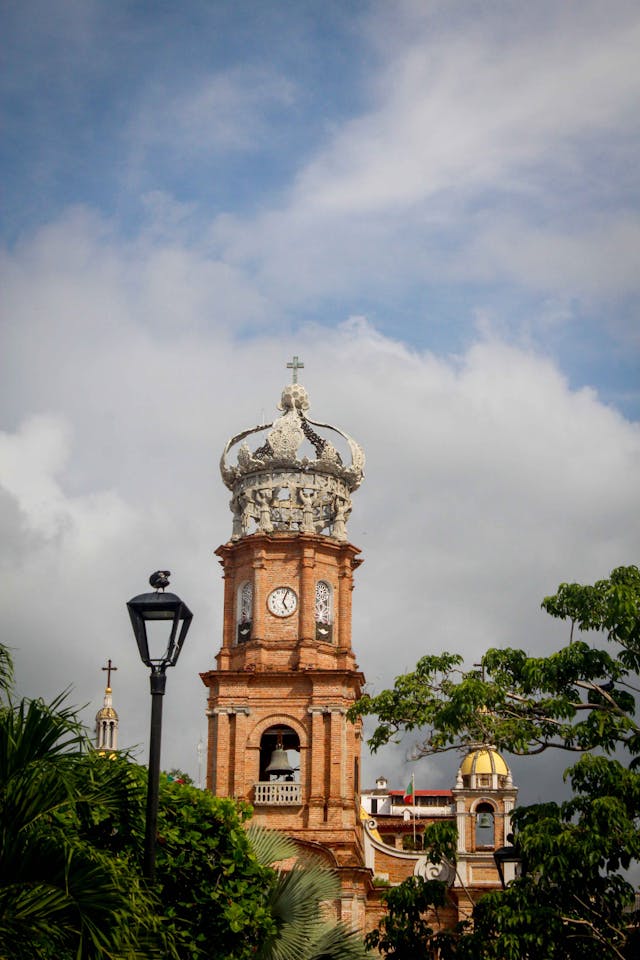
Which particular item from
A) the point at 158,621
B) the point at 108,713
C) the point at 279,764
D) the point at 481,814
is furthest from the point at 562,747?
the point at 108,713

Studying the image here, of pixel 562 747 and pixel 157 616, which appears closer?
pixel 157 616

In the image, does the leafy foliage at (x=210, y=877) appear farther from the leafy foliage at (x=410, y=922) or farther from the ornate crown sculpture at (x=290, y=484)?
the ornate crown sculpture at (x=290, y=484)

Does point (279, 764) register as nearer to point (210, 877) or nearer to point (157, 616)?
point (210, 877)

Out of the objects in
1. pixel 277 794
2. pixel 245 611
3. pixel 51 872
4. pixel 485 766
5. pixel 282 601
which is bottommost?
pixel 51 872

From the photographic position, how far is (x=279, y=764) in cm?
4009

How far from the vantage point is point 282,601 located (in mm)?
42188

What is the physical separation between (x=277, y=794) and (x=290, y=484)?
9.07 m

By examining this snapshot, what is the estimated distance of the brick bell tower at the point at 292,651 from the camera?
3994cm

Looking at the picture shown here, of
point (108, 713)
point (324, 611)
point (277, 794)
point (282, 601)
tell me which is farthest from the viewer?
point (108, 713)

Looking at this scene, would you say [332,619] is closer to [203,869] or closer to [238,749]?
[238,749]

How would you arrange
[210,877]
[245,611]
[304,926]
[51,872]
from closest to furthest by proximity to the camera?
[51,872], [210,877], [304,926], [245,611]

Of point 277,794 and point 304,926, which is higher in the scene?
point 277,794

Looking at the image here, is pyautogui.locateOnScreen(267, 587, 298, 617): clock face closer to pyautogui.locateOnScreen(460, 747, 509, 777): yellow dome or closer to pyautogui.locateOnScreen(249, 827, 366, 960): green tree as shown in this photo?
pyautogui.locateOnScreen(460, 747, 509, 777): yellow dome

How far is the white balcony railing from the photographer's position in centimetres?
3981
